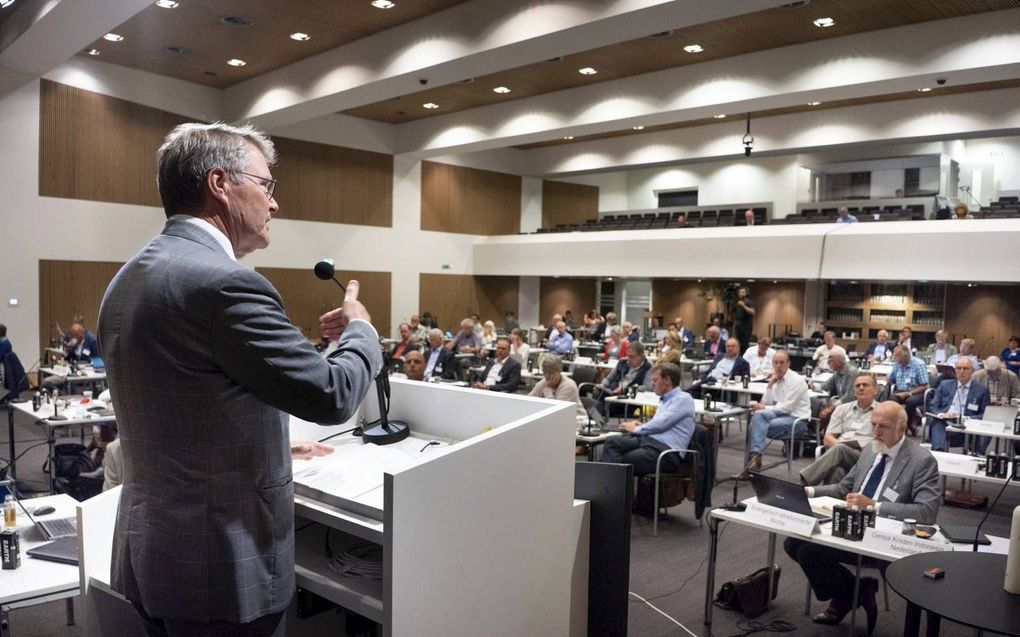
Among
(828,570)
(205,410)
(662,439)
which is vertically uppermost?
(205,410)

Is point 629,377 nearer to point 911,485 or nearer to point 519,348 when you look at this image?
point 519,348

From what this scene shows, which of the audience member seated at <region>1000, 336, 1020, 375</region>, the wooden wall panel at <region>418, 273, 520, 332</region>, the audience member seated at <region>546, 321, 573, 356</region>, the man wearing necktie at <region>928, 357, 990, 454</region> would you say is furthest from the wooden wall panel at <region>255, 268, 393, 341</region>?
the audience member seated at <region>1000, 336, 1020, 375</region>

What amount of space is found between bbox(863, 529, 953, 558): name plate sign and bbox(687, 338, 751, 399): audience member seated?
18.8ft

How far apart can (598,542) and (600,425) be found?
3924 mm

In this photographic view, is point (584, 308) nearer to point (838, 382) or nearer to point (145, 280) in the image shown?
point (838, 382)

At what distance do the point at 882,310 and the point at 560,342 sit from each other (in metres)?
8.78

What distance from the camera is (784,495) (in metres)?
3.90

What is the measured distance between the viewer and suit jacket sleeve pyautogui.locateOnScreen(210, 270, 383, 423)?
4.31ft

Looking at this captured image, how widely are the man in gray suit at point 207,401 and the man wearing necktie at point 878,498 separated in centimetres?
342

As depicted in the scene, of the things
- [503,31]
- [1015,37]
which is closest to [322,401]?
[503,31]

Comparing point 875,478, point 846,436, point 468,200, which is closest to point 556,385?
point 846,436

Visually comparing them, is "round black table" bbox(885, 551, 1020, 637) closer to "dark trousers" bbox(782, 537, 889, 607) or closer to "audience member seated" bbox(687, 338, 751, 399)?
"dark trousers" bbox(782, 537, 889, 607)

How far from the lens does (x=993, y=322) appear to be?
15.9 metres

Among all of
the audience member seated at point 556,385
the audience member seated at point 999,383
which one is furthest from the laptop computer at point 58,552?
the audience member seated at point 999,383
